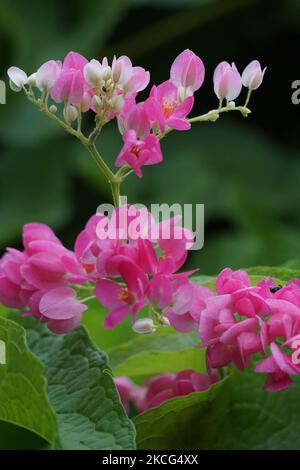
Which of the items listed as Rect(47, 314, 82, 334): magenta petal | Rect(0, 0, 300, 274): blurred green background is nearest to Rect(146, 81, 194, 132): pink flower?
Rect(47, 314, 82, 334): magenta petal

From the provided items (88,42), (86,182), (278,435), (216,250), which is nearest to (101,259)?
(278,435)

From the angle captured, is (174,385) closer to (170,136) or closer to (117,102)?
(117,102)

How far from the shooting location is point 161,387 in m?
0.57

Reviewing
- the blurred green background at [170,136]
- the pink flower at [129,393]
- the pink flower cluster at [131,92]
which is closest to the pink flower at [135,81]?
the pink flower cluster at [131,92]

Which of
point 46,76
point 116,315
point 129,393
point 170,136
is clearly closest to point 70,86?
point 46,76

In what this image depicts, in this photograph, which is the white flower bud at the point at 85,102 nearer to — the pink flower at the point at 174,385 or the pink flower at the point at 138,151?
the pink flower at the point at 138,151

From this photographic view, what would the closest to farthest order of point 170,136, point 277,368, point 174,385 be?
point 277,368 → point 174,385 → point 170,136

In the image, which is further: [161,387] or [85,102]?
[161,387]

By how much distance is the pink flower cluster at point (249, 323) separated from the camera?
43 cm

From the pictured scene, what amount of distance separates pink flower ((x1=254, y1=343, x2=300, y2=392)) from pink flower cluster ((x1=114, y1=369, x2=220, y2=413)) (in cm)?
8

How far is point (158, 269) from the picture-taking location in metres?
0.44

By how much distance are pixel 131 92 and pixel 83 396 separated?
151 mm

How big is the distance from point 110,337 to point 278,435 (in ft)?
0.55

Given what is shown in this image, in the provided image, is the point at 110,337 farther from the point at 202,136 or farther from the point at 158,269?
the point at 202,136
